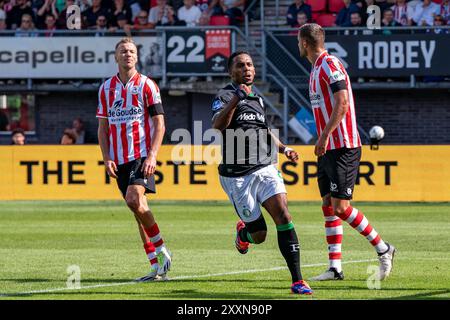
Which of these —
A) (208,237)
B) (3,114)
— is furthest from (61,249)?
(3,114)

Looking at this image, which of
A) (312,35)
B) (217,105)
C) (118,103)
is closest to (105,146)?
(118,103)

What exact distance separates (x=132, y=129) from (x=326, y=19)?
17.3 m

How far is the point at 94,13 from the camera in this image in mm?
29312

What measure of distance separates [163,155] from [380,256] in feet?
45.0

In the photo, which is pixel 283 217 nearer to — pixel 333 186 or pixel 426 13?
pixel 333 186

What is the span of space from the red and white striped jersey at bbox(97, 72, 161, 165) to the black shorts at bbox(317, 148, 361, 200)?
1.75 meters

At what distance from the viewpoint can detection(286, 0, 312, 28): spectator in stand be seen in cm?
2780

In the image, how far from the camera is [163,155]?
81.1 ft

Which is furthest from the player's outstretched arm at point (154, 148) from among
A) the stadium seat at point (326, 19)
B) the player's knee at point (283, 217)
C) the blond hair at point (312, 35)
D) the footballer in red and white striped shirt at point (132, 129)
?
the stadium seat at point (326, 19)

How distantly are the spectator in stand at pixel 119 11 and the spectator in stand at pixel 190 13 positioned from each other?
1319 millimetres

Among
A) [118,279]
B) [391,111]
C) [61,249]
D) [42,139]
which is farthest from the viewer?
[42,139]

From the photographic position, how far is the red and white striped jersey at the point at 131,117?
37.7 feet

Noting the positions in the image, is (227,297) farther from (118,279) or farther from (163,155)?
(163,155)

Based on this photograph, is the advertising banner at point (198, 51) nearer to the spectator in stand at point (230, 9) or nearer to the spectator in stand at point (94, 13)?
the spectator in stand at point (230, 9)
